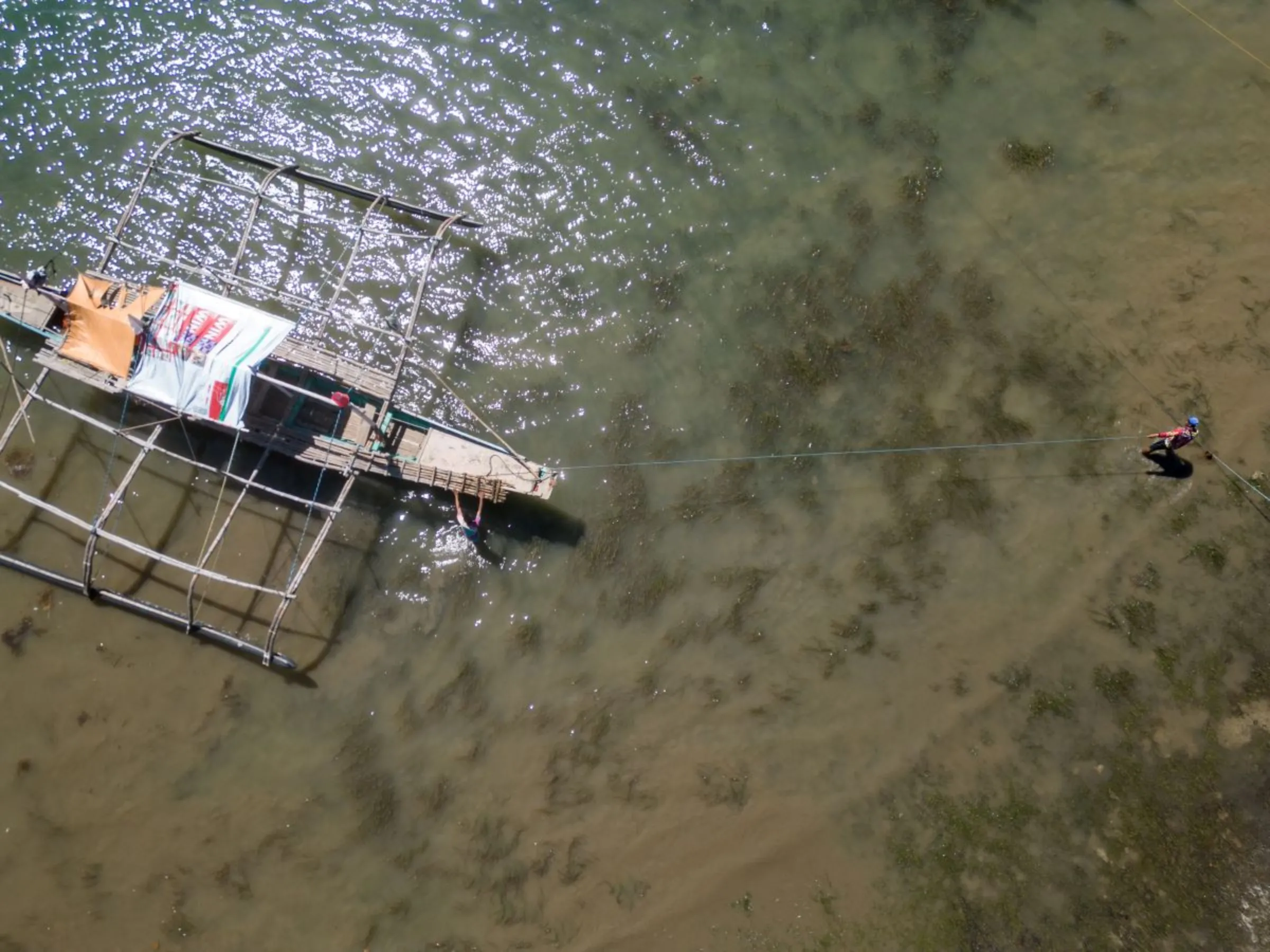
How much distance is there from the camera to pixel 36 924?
1503 cm

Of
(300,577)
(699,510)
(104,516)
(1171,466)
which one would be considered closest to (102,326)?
(104,516)

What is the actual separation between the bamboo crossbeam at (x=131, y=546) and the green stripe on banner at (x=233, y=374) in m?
2.64

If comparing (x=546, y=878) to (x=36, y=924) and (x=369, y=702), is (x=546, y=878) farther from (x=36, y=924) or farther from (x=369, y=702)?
(x=36, y=924)

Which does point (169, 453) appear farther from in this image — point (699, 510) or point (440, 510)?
point (699, 510)

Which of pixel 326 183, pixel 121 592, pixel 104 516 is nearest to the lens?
pixel 104 516

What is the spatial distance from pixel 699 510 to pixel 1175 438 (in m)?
9.10

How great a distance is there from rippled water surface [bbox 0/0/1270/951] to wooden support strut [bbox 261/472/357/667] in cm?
48

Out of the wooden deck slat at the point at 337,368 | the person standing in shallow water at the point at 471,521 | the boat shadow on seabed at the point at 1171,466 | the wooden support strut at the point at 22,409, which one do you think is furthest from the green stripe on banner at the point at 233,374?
the boat shadow on seabed at the point at 1171,466

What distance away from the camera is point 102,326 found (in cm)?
1447

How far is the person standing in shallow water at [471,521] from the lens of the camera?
627 inches

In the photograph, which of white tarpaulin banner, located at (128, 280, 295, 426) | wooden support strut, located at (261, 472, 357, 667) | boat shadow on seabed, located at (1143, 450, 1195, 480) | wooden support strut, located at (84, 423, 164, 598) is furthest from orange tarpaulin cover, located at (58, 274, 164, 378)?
boat shadow on seabed, located at (1143, 450, 1195, 480)

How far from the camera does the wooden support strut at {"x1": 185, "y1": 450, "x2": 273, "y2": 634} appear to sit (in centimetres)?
1503

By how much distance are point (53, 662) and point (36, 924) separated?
4.44 metres

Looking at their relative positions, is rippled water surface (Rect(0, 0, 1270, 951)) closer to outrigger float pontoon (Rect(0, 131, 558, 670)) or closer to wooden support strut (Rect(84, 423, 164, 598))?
outrigger float pontoon (Rect(0, 131, 558, 670))
